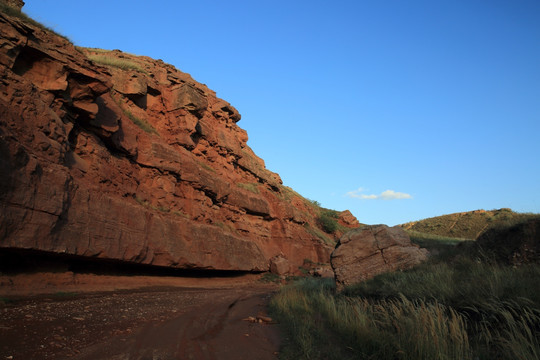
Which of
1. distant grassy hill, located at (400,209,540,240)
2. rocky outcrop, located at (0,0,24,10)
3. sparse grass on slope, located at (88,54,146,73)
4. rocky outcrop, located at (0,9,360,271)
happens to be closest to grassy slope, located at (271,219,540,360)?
rocky outcrop, located at (0,9,360,271)

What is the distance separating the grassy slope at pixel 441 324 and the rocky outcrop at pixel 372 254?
3390mm

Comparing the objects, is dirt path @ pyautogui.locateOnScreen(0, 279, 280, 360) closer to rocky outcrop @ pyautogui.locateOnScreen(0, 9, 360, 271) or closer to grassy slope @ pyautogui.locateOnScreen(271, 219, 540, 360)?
grassy slope @ pyautogui.locateOnScreen(271, 219, 540, 360)

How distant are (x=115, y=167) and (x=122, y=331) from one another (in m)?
10.5

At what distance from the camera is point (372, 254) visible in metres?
13.0

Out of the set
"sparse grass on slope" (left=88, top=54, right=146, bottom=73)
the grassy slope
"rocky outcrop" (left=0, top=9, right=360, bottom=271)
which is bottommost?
the grassy slope

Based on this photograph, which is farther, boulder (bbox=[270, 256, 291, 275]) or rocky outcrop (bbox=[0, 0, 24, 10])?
boulder (bbox=[270, 256, 291, 275])

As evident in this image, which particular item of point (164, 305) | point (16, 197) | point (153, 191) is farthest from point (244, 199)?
point (16, 197)

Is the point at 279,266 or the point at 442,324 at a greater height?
the point at 442,324

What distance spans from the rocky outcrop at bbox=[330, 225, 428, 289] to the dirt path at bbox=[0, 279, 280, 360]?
498 cm

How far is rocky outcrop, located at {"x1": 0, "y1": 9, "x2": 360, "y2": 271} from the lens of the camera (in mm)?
9766

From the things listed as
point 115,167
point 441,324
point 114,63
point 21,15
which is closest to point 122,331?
point 441,324

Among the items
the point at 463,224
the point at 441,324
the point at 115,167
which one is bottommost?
the point at 441,324

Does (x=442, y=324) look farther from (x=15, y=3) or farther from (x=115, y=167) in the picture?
(x=15, y=3)

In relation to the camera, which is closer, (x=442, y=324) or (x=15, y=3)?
(x=442, y=324)
